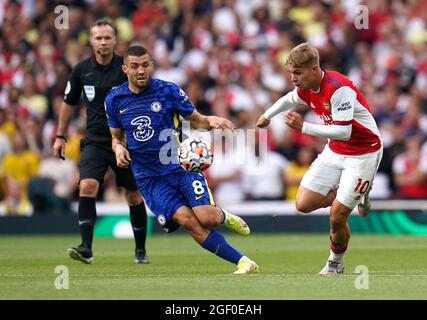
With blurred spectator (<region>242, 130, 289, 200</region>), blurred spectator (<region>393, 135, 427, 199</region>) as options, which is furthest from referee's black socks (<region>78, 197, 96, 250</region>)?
blurred spectator (<region>393, 135, 427, 199</region>)

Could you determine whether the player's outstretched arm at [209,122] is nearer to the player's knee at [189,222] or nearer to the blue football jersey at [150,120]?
the blue football jersey at [150,120]

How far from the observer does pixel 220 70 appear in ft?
68.9

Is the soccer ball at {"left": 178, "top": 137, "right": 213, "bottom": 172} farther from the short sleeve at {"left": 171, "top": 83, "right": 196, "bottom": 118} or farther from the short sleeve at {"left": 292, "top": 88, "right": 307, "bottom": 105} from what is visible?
the short sleeve at {"left": 292, "top": 88, "right": 307, "bottom": 105}

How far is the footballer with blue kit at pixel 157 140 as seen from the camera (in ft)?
33.7

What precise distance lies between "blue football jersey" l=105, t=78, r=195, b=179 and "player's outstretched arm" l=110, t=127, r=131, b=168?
59 millimetres

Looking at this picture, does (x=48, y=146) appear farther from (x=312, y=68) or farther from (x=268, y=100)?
(x=312, y=68)

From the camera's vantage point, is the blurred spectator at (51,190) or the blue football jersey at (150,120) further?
the blurred spectator at (51,190)

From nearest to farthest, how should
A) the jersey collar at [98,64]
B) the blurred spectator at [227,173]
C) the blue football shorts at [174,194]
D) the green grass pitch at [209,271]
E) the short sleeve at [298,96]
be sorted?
the green grass pitch at [209,271], the blue football shorts at [174,194], the short sleeve at [298,96], the jersey collar at [98,64], the blurred spectator at [227,173]

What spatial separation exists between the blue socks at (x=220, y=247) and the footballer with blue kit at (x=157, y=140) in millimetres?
130

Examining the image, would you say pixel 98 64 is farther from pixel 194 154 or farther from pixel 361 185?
pixel 361 185

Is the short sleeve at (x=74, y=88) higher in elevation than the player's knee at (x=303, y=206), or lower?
higher

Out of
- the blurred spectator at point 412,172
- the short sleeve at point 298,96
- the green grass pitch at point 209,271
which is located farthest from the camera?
the blurred spectator at point 412,172

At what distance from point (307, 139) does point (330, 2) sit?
3.97 m

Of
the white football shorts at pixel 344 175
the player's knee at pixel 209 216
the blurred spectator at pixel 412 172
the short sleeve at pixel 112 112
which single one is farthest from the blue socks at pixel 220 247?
the blurred spectator at pixel 412 172
